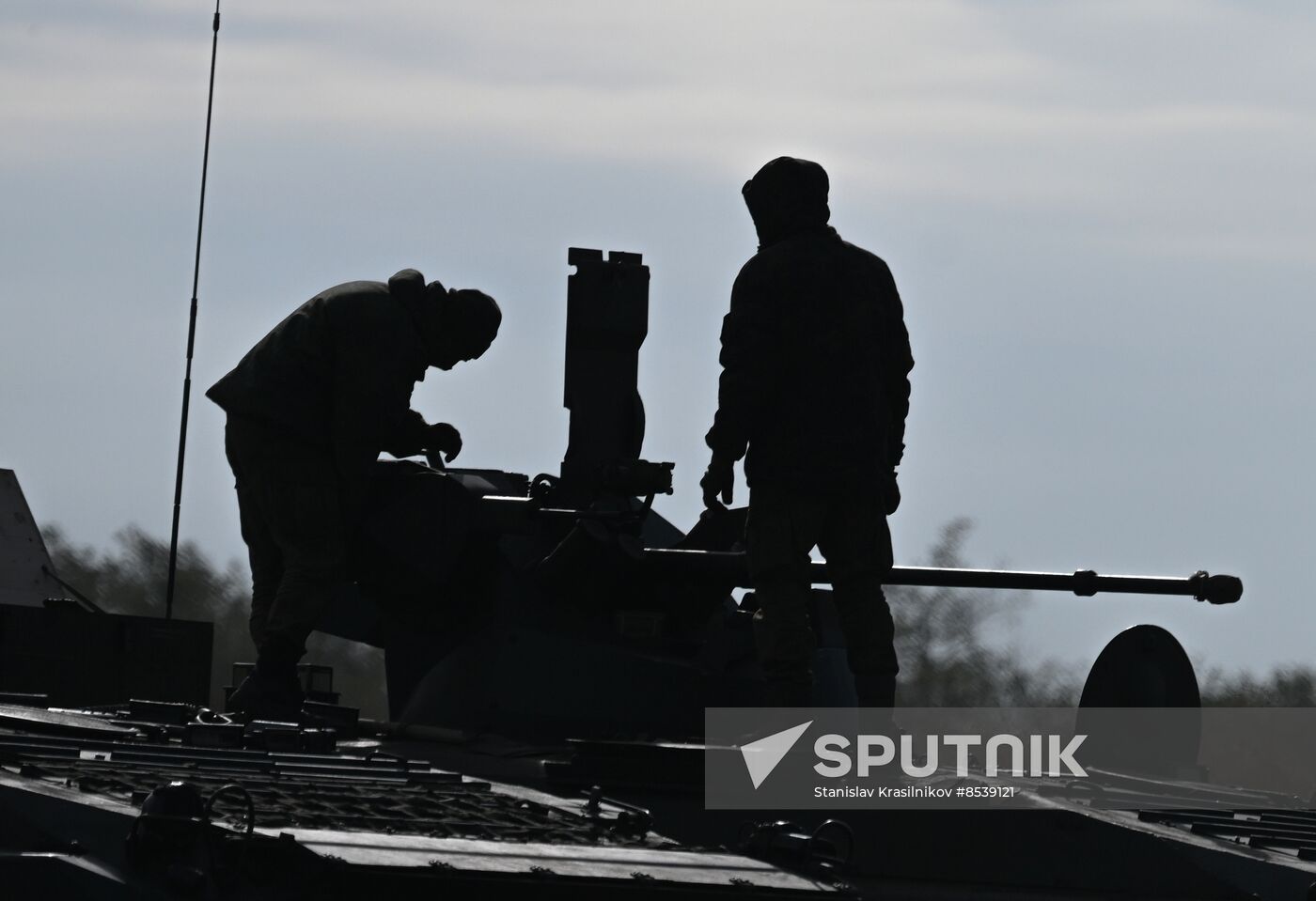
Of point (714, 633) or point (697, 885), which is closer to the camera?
point (697, 885)

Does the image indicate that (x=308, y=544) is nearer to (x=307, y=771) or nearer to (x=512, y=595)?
(x=512, y=595)

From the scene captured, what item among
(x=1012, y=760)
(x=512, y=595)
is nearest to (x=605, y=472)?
(x=512, y=595)

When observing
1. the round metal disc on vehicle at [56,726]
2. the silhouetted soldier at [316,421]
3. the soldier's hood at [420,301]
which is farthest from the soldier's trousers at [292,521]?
the round metal disc on vehicle at [56,726]

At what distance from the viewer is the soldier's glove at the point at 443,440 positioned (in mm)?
9273

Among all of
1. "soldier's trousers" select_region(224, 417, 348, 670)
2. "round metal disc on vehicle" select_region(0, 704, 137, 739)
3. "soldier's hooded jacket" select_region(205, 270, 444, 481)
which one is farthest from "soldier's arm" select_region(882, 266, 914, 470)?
"round metal disc on vehicle" select_region(0, 704, 137, 739)

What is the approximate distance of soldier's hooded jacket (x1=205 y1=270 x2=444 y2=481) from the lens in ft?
28.1

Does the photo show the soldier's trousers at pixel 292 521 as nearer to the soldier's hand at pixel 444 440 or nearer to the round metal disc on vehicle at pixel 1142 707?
the soldier's hand at pixel 444 440

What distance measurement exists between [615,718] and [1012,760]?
176cm

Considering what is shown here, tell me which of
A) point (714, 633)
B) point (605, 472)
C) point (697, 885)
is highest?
point (605, 472)

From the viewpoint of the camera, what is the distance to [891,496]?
27.6 ft

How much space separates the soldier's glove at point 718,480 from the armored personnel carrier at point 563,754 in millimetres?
549

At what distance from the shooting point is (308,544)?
858 cm

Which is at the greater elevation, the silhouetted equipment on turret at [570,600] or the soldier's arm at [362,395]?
the soldier's arm at [362,395]

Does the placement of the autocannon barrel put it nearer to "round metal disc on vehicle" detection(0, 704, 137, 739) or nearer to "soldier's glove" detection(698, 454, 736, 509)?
"soldier's glove" detection(698, 454, 736, 509)
